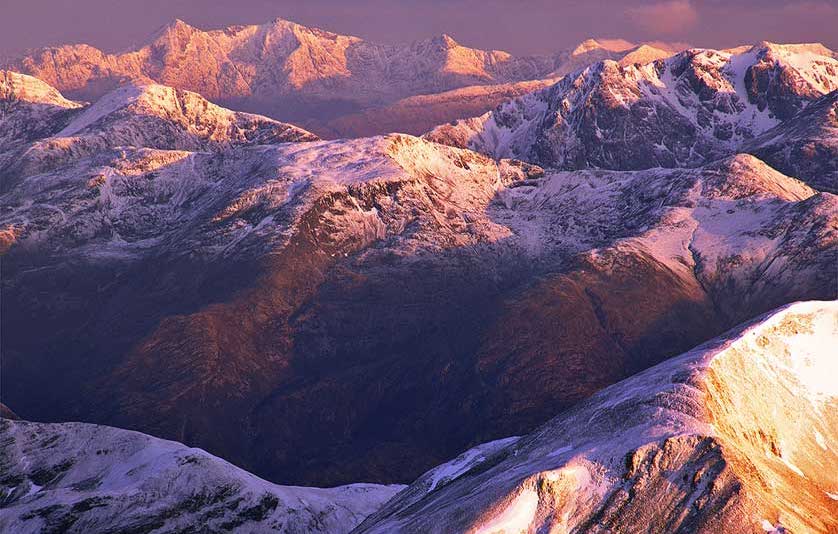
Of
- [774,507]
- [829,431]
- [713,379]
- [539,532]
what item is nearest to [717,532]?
[774,507]

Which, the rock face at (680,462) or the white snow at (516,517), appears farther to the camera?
the white snow at (516,517)

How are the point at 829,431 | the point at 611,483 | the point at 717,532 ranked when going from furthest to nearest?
the point at 829,431 → the point at 611,483 → the point at 717,532

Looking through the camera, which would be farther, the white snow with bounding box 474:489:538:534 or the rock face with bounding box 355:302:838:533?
the white snow with bounding box 474:489:538:534

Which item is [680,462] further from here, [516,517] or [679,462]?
[516,517]

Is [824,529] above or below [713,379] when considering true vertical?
below

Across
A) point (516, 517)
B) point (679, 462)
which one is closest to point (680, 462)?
point (679, 462)

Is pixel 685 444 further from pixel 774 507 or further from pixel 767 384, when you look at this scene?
pixel 767 384

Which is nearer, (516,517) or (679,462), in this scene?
(516,517)

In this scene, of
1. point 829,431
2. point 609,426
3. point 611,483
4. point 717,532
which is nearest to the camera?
point 717,532
